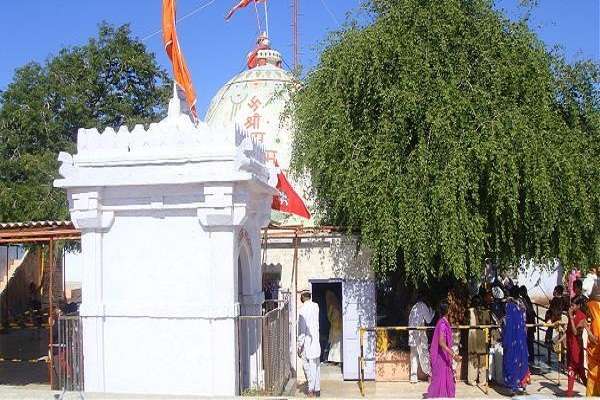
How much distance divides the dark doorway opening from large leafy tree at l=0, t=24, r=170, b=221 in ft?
27.1

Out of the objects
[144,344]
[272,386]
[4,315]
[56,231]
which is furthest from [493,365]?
[4,315]

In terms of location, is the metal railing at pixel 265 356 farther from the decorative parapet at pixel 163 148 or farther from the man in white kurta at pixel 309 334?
the decorative parapet at pixel 163 148

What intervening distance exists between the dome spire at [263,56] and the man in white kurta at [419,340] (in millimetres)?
10978

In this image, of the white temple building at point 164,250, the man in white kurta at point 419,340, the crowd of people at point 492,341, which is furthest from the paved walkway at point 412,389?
the white temple building at point 164,250

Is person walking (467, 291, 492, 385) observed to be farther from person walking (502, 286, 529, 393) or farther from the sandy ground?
the sandy ground

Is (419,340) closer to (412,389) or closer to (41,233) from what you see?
(412,389)

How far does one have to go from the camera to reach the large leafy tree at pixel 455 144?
394 inches

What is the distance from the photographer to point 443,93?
10008 millimetres

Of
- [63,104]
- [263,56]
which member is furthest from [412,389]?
[63,104]

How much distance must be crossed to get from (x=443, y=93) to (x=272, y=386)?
4.68 metres

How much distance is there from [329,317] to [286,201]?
8.43 feet

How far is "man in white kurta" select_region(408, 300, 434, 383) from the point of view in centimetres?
1106

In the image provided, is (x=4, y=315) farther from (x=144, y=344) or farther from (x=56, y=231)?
(x=144, y=344)

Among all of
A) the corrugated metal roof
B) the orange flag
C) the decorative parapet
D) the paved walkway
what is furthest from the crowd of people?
the corrugated metal roof
